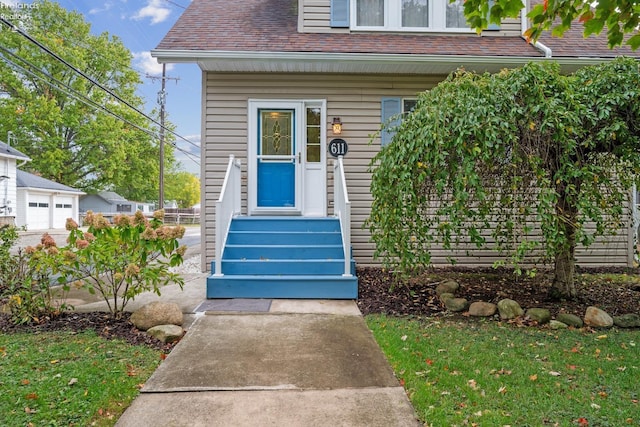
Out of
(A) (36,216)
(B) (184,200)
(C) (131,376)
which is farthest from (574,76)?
(B) (184,200)

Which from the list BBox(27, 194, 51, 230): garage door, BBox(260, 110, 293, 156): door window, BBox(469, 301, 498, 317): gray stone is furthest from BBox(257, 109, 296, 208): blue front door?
BBox(27, 194, 51, 230): garage door

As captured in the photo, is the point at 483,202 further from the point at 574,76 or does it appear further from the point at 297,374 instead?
the point at 297,374

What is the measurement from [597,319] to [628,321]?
0.30 metres

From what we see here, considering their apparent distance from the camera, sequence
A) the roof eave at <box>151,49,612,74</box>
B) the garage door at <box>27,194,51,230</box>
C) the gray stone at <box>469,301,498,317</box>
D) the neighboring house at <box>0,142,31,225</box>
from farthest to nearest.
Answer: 1. the garage door at <box>27,194,51,230</box>
2. the neighboring house at <box>0,142,31,225</box>
3. the roof eave at <box>151,49,612,74</box>
4. the gray stone at <box>469,301,498,317</box>

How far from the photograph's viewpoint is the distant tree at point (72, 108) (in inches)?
889

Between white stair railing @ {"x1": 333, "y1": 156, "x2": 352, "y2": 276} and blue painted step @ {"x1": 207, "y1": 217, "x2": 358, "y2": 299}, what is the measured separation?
0.17 meters

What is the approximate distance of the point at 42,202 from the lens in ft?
74.4

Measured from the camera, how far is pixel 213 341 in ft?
10.8

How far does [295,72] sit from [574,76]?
13.3 feet

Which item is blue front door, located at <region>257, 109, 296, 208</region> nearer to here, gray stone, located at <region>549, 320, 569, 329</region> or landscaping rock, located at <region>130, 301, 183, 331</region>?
landscaping rock, located at <region>130, 301, 183, 331</region>

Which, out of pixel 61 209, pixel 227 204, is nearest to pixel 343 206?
pixel 227 204

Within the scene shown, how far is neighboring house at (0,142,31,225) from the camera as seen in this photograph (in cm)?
1789

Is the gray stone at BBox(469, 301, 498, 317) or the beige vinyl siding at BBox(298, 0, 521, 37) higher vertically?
the beige vinyl siding at BBox(298, 0, 521, 37)

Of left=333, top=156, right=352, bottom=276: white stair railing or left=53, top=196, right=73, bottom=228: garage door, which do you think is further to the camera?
left=53, top=196, right=73, bottom=228: garage door
